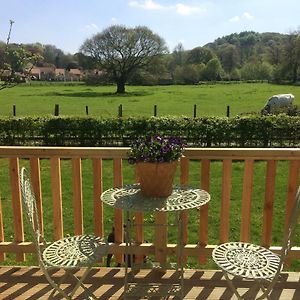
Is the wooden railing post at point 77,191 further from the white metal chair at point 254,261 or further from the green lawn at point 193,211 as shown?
the green lawn at point 193,211

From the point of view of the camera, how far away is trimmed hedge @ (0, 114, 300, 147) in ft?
36.0

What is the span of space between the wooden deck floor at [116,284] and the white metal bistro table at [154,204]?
0.16 meters

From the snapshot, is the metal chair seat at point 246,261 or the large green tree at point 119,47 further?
the large green tree at point 119,47

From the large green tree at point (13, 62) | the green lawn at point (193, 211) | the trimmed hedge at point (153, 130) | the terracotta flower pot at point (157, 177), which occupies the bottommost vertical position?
the green lawn at point (193, 211)

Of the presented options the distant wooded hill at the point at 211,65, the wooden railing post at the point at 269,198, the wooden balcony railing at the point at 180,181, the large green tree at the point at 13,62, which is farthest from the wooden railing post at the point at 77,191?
the distant wooded hill at the point at 211,65

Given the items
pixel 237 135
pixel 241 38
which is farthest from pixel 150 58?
pixel 241 38

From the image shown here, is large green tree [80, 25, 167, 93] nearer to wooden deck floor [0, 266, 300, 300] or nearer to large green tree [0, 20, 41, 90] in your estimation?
large green tree [0, 20, 41, 90]

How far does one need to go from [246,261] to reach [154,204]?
66cm

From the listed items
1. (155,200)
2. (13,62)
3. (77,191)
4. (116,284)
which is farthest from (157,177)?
(13,62)

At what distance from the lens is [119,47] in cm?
4616

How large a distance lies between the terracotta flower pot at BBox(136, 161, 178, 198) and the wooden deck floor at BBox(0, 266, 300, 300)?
0.81m

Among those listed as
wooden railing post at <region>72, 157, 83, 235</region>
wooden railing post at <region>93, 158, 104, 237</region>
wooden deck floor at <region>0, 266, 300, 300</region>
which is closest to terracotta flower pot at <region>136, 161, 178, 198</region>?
wooden railing post at <region>93, 158, 104, 237</region>

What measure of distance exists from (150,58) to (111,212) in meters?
43.5

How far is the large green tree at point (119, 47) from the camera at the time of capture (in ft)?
151
